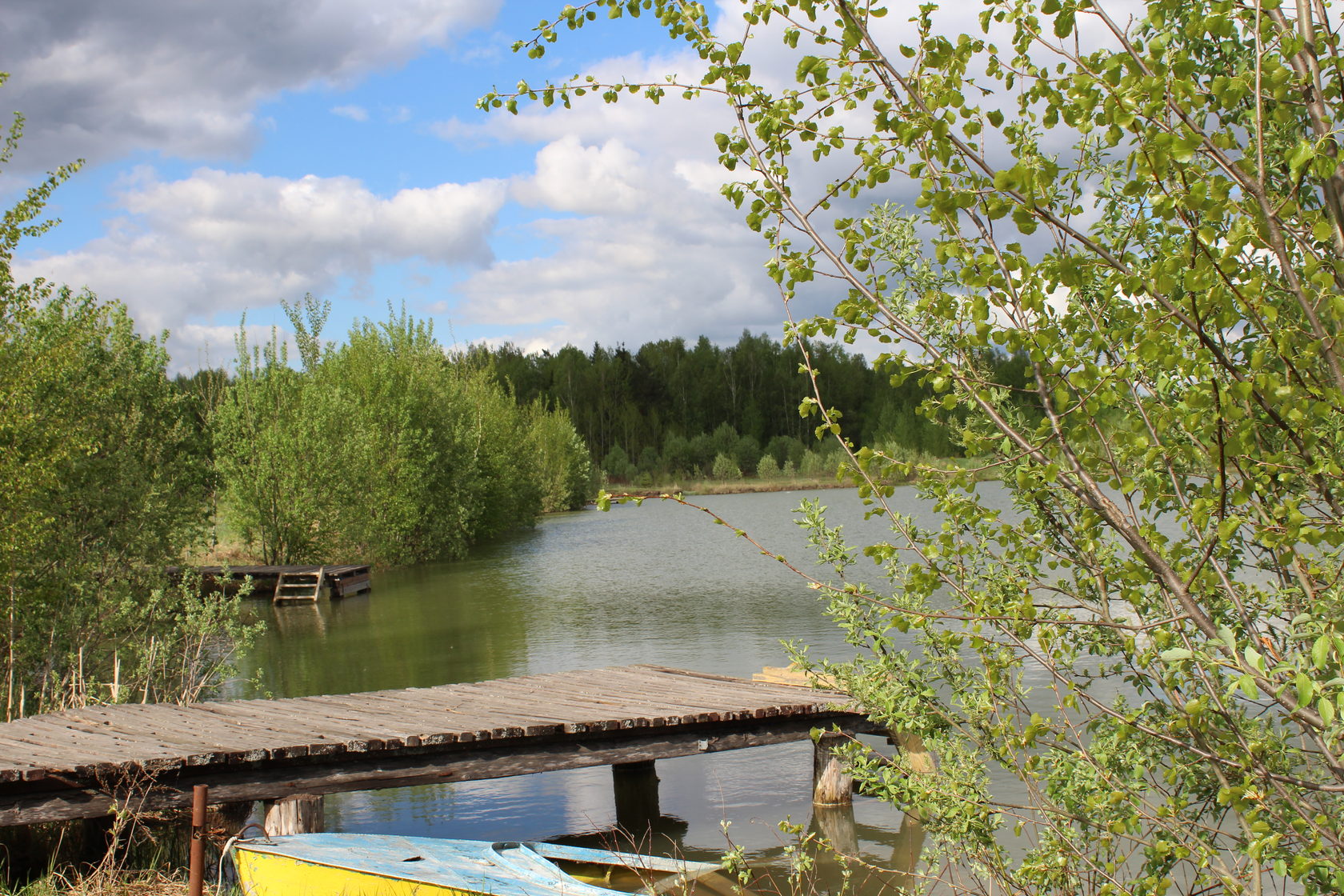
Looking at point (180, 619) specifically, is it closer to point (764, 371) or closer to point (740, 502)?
point (740, 502)

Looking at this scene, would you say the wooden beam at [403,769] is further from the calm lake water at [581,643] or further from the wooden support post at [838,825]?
the wooden support post at [838,825]

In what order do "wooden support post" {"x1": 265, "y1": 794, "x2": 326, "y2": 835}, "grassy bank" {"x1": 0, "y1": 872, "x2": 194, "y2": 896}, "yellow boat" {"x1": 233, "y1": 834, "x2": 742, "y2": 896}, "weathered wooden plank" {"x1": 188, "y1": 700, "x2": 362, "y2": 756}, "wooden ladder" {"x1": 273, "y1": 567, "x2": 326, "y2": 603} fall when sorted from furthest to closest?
"wooden ladder" {"x1": 273, "y1": 567, "x2": 326, "y2": 603}, "wooden support post" {"x1": 265, "y1": 794, "x2": 326, "y2": 835}, "weathered wooden plank" {"x1": 188, "y1": 700, "x2": 362, "y2": 756}, "grassy bank" {"x1": 0, "y1": 872, "x2": 194, "y2": 896}, "yellow boat" {"x1": 233, "y1": 834, "x2": 742, "y2": 896}

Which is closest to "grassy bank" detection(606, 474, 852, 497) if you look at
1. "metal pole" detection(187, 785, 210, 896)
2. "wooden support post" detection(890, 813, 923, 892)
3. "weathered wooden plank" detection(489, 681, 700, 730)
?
"wooden support post" detection(890, 813, 923, 892)

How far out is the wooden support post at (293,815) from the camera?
6.83 metres

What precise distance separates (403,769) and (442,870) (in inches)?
44.3

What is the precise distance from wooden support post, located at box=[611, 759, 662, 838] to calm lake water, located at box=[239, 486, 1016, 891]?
0.12 metres

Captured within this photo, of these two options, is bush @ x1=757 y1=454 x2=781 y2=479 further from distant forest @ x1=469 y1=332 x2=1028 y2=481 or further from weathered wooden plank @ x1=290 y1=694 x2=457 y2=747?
weathered wooden plank @ x1=290 y1=694 x2=457 y2=747

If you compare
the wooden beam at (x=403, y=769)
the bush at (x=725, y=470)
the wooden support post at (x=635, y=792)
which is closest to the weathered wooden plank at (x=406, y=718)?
the wooden beam at (x=403, y=769)

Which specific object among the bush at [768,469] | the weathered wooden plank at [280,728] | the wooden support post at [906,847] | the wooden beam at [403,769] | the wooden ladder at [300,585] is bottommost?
the wooden support post at [906,847]

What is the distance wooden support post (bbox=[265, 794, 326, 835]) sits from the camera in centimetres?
683

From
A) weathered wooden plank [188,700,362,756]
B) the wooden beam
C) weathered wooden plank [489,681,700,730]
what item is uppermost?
weathered wooden plank [188,700,362,756]

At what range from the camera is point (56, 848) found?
6.56 metres

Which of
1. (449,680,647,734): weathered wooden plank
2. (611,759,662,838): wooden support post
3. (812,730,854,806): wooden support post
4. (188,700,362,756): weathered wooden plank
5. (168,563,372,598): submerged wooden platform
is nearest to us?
(188,700,362,756): weathered wooden plank

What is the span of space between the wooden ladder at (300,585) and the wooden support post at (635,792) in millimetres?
17391
